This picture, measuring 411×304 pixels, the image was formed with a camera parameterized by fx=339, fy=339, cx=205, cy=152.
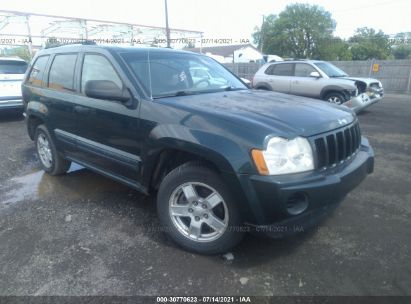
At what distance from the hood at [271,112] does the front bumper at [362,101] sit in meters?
7.04

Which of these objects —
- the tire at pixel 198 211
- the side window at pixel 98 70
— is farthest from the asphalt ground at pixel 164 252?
the side window at pixel 98 70

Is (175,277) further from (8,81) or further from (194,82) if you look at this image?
(8,81)

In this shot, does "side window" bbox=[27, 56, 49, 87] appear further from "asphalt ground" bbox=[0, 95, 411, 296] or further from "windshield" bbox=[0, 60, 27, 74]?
"windshield" bbox=[0, 60, 27, 74]

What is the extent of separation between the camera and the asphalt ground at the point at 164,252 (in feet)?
8.44

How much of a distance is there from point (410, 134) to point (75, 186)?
6958 mm

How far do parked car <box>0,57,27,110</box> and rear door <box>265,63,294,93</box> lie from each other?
7.81m

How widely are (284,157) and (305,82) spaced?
8970 mm

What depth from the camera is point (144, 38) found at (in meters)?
26.5

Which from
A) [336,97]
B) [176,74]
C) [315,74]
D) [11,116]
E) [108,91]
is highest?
[176,74]

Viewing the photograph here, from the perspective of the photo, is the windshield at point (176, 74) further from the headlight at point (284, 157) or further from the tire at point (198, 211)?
the headlight at point (284, 157)

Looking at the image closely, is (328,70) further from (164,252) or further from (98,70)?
(164,252)

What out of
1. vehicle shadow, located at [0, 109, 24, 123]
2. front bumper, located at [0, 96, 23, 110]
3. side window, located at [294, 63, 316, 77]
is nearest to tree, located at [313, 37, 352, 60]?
side window, located at [294, 63, 316, 77]

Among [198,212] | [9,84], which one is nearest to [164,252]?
[198,212]

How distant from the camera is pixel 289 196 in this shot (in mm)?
2418
